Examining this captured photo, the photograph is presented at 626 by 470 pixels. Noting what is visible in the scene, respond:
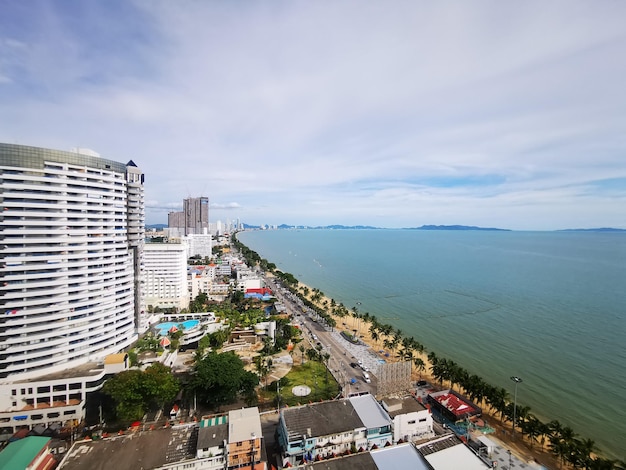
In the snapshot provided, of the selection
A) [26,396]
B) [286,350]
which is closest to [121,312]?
[26,396]

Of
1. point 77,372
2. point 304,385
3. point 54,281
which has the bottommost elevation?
point 304,385

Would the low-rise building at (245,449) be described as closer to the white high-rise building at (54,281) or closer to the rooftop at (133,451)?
the rooftop at (133,451)

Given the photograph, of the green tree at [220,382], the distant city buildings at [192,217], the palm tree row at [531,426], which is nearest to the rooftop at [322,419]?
the green tree at [220,382]

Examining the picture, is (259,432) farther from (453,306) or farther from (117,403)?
(453,306)

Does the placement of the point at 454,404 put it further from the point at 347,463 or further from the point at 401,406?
the point at 347,463

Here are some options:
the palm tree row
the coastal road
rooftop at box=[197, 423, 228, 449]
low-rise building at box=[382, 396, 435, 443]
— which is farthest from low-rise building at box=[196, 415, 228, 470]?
the palm tree row

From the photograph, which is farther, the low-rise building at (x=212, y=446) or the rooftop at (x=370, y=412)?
the rooftop at (x=370, y=412)

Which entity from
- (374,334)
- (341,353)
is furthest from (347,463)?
(374,334)
